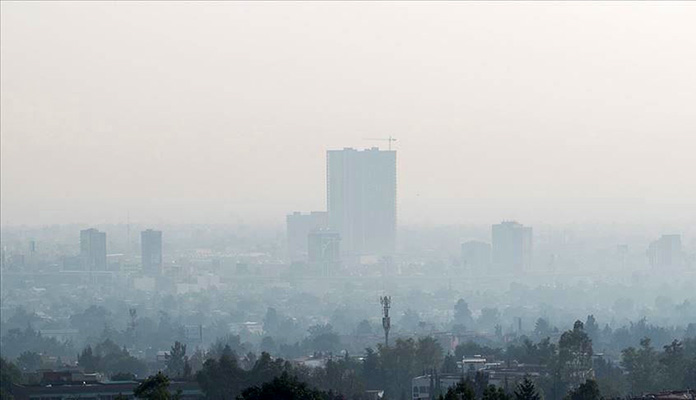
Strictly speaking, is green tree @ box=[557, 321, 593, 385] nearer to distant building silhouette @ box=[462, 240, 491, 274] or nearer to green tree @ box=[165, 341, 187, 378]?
green tree @ box=[165, 341, 187, 378]

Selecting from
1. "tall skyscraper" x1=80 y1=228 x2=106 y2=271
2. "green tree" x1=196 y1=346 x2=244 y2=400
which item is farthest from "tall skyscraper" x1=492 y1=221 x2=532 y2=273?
"green tree" x1=196 y1=346 x2=244 y2=400

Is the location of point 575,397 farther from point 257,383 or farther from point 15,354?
point 15,354

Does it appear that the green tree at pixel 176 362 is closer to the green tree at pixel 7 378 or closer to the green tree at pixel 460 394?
the green tree at pixel 7 378

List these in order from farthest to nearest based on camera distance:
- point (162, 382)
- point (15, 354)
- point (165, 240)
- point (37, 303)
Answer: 1. point (165, 240)
2. point (37, 303)
3. point (15, 354)
4. point (162, 382)

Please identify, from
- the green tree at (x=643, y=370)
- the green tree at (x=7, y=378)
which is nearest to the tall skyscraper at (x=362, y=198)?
the green tree at (x=7, y=378)

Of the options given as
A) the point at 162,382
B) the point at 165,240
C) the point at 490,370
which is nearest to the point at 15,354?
the point at 490,370

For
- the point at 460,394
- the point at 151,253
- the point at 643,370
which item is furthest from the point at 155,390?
the point at 151,253
